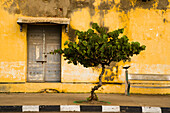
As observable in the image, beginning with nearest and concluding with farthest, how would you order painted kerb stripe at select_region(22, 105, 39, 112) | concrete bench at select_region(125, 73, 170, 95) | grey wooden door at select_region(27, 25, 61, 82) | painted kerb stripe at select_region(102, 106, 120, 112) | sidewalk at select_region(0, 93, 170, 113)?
painted kerb stripe at select_region(22, 105, 39, 112), painted kerb stripe at select_region(102, 106, 120, 112), sidewalk at select_region(0, 93, 170, 113), concrete bench at select_region(125, 73, 170, 95), grey wooden door at select_region(27, 25, 61, 82)

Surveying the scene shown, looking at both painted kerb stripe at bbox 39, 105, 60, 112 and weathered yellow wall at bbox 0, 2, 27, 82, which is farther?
weathered yellow wall at bbox 0, 2, 27, 82

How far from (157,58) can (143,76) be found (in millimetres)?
981

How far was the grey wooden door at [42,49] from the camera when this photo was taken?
12133 mm

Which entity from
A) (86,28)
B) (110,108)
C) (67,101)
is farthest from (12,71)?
(110,108)

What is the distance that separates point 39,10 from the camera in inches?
470

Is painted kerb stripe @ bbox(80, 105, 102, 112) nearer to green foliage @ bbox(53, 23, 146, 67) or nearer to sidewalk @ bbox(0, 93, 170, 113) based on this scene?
sidewalk @ bbox(0, 93, 170, 113)

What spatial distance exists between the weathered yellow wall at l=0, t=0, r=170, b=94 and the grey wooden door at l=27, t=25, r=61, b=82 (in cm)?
30

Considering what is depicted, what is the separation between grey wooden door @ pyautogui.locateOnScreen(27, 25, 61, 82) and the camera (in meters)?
12.1

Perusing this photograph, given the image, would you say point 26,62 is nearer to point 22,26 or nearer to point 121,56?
point 22,26

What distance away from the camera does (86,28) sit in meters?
12.0

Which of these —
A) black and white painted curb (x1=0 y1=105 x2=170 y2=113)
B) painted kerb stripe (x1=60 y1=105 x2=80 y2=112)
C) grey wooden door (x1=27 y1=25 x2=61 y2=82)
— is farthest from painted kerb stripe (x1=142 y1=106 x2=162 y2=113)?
grey wooden door (x1=27 y1=25 x2=61 y2=82)

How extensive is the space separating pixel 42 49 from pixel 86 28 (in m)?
1.75

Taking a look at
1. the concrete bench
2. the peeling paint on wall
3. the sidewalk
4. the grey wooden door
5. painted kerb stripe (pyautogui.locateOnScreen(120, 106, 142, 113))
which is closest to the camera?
painted kerb stripe (pyautogui.locateOnScreen(120, 106, 142, 113))

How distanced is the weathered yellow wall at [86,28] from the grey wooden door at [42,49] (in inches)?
11.8
